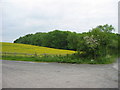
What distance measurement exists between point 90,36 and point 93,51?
2041 millimetres

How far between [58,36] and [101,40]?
205 ft

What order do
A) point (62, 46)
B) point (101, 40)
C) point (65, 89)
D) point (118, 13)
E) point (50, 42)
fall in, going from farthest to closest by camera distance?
point (50, 42) → point (62, 46) → point (101, 40) → point (65, 89) → point (118, 13)

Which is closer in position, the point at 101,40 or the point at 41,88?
the point at 41,88

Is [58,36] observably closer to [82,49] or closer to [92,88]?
[82,49]

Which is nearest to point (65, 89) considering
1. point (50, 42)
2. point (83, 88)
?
point (83, 88)

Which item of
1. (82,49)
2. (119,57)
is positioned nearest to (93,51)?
(82,49)

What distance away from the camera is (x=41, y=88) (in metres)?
4.91

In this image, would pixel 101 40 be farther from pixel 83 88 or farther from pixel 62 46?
pixel 62 46

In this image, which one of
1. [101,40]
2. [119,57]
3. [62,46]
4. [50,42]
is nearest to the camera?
[119,57]

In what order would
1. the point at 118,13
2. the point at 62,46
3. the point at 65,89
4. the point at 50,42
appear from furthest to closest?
the point at 50,42 < the point at 62,46 < the point at 65,89 < the point at 118,13

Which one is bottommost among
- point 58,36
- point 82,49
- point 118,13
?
point 82,49

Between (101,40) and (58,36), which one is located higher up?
(58,36)

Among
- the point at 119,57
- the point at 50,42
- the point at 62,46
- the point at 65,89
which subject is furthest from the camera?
the point at 50,42

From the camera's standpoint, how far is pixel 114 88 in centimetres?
505
